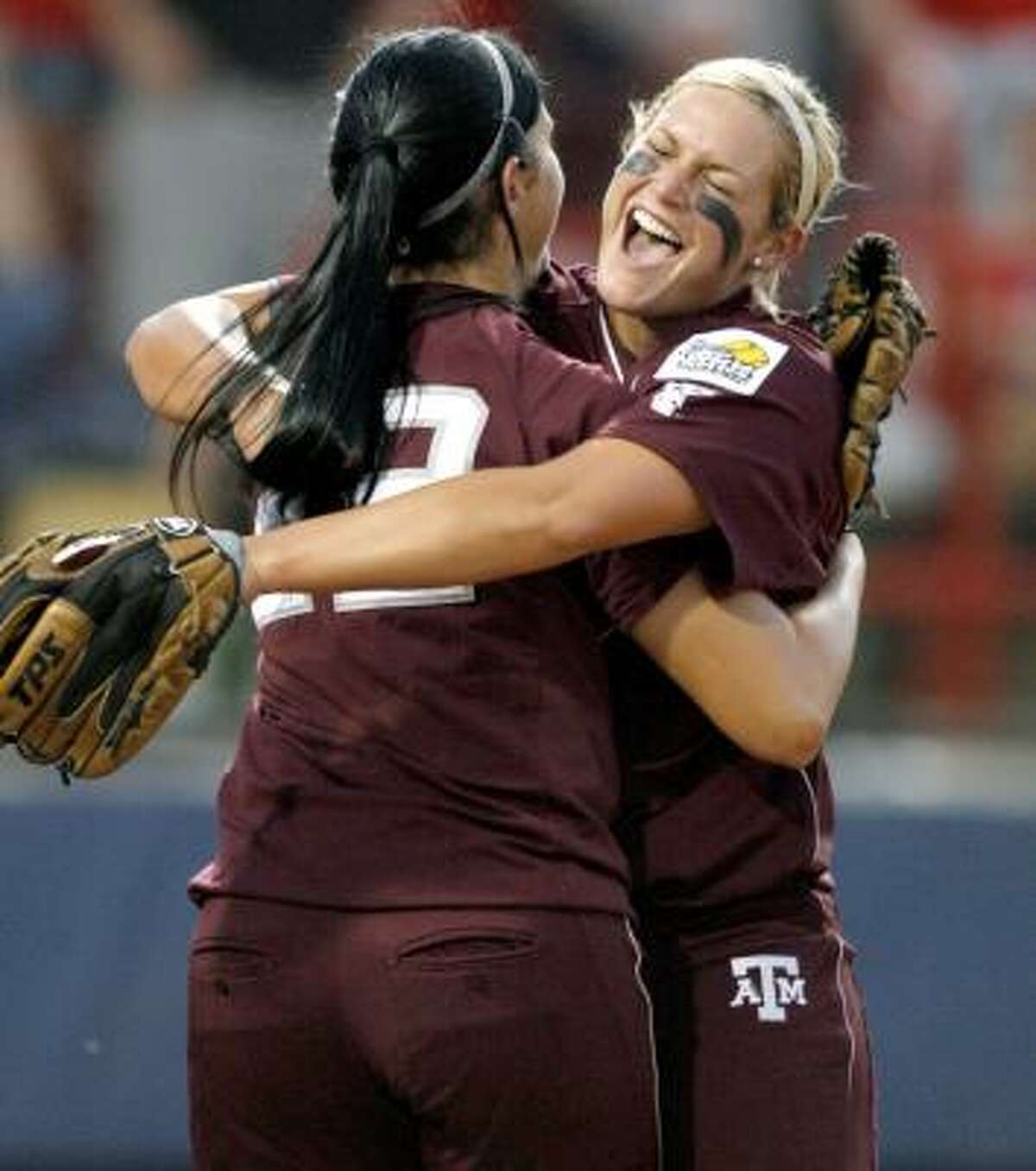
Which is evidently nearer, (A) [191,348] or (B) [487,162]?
(B) [487,162]

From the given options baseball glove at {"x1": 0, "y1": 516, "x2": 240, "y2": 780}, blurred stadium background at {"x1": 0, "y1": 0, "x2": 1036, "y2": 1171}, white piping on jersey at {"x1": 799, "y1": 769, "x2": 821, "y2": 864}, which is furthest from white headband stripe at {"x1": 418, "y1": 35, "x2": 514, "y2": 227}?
blurred stadium background at {"x1": 0, "y1": 0, "x2": 1036, "y2": 1171}

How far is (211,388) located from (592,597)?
1.57ft

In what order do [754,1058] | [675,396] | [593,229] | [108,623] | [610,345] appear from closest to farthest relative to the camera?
[108,623] → [675,396] → [754,1058] → [610,345] → [593,229]

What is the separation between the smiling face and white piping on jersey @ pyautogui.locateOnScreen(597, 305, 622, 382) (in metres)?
0.05

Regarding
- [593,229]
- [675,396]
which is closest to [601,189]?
[593,229]

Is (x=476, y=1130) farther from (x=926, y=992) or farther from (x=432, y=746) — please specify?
(x=926, y=992)

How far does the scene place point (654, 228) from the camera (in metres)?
3.17

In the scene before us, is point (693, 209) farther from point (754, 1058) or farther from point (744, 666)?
point (754, 1058)

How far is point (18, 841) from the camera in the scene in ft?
17.5

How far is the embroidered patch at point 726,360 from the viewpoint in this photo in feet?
9.66

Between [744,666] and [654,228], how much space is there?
21.0 inches

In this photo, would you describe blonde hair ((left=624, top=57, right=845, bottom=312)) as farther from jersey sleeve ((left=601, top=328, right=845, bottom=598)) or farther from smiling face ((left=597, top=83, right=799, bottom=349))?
jersey sleeve ((left=601, top=328, right=845, bottom=598))

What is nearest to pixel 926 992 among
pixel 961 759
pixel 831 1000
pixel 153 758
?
pixel 961 759

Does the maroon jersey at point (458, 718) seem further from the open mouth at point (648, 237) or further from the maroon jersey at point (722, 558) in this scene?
the open mouth at point (648, 237)
